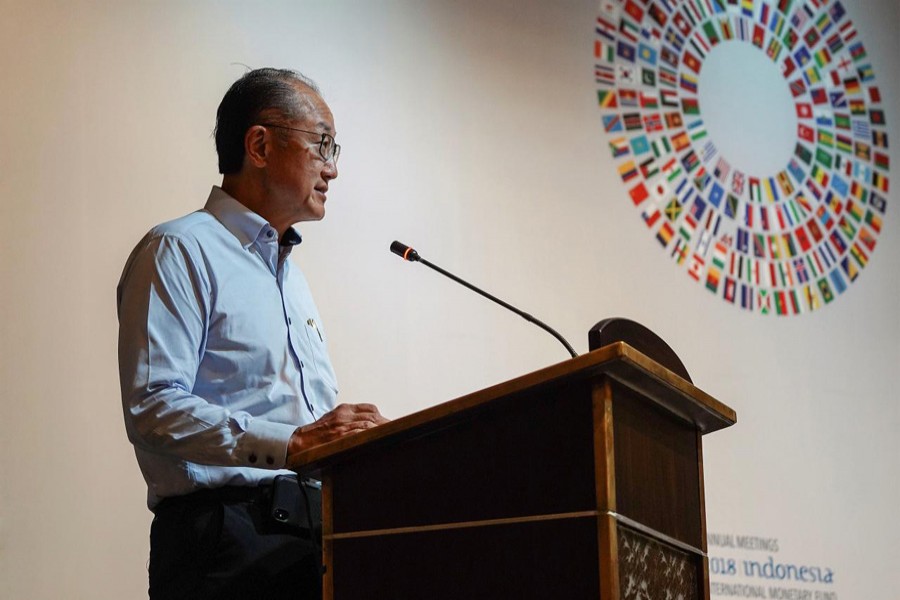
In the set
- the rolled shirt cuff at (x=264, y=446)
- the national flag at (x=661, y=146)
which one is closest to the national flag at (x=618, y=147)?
the national flag at (x=661, y=146)

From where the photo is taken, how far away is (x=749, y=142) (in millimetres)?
4414

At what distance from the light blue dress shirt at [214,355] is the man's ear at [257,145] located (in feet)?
0.33

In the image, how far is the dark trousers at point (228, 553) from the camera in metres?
1.82

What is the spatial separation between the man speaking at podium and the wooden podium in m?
0.12

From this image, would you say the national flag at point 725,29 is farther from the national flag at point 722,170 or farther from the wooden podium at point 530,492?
the wooden podium at point 530,492

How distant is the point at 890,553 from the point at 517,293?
1.83 meters

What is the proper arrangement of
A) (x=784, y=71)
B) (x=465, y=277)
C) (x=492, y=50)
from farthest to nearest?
(x=784, y=71) < (x=492, y=50) < (x=465, y=277)

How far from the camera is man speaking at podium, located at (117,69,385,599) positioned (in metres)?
1.81

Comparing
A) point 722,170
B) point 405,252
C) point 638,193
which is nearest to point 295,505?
point 405,252

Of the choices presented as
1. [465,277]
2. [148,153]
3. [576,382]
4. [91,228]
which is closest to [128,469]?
[91,228]

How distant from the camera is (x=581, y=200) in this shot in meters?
3.92

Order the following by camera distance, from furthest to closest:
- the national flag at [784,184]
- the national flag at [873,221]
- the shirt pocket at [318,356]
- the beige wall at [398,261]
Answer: the national flag at [873,221], the national flag at [784,184], the beige wall at [398,261], the shirt pocket at [318,356]

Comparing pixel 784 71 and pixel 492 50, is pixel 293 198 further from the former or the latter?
pixel 784 71

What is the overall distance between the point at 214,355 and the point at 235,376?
0.05 metres
